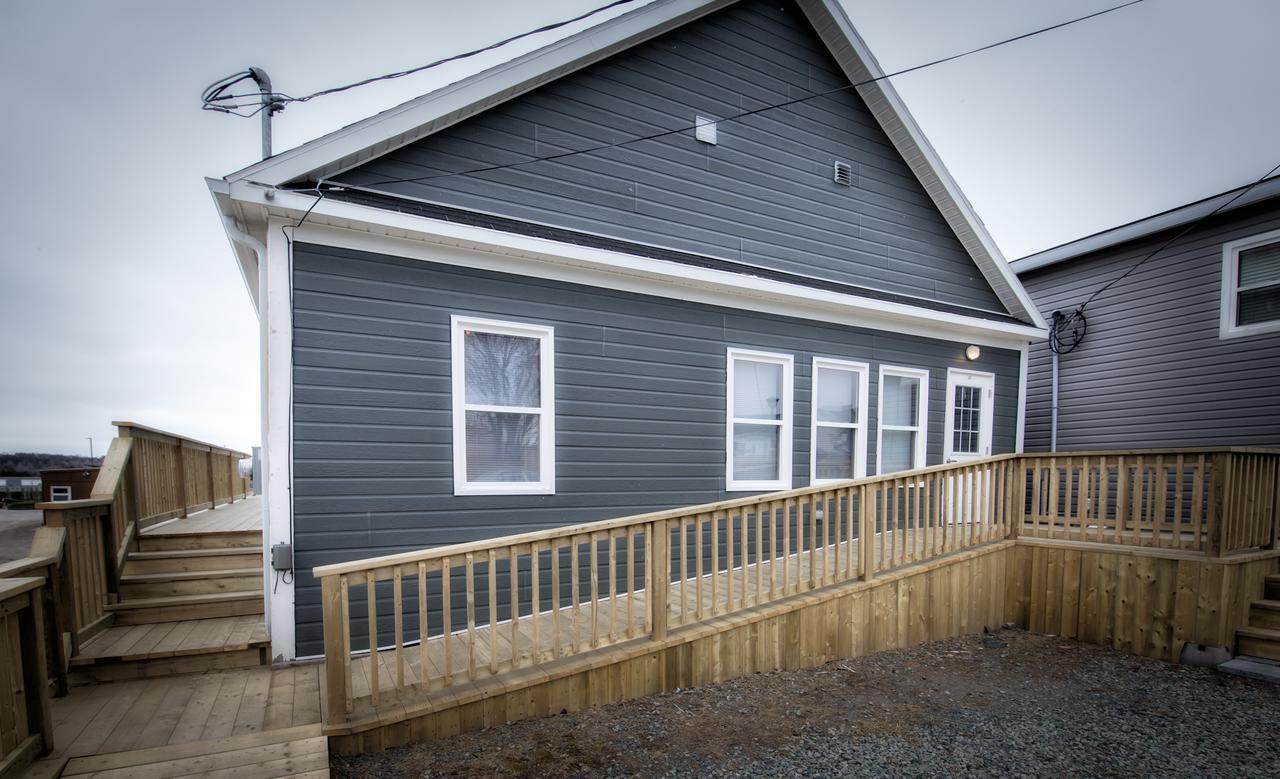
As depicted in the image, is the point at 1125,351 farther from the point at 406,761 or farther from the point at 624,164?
the point at 406,761

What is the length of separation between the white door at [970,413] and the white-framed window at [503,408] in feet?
19.3

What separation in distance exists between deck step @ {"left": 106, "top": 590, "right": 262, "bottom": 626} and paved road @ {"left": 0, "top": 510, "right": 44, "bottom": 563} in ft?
21.5

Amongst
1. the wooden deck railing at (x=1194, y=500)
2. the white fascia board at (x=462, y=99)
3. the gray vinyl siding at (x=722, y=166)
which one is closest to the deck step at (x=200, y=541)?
the white fascia board at (x=462, y=99)

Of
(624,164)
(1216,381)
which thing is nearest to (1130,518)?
(1216,381)

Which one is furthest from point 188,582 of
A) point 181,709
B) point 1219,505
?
point 1219,505

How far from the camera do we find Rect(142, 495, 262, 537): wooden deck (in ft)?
15.8

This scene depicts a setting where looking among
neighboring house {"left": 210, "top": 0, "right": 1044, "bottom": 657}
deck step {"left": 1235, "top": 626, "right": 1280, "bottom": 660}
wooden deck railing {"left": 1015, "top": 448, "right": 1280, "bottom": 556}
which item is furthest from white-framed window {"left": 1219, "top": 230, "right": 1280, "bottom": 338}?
deck step {"left": 1235, "top": 626, "right": 1280, "bottom": 660}

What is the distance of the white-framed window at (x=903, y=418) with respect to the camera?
716 cm

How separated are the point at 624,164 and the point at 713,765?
502cm

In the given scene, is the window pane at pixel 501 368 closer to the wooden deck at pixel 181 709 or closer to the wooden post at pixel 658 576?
the wooden post at pixel 658 576

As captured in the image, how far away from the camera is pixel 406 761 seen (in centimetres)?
289

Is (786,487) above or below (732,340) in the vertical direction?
below

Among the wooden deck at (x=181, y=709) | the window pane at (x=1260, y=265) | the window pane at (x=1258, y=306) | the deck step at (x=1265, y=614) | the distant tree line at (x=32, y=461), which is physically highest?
the window pane at (x=1260, y=265)

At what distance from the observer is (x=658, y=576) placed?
3.89m
